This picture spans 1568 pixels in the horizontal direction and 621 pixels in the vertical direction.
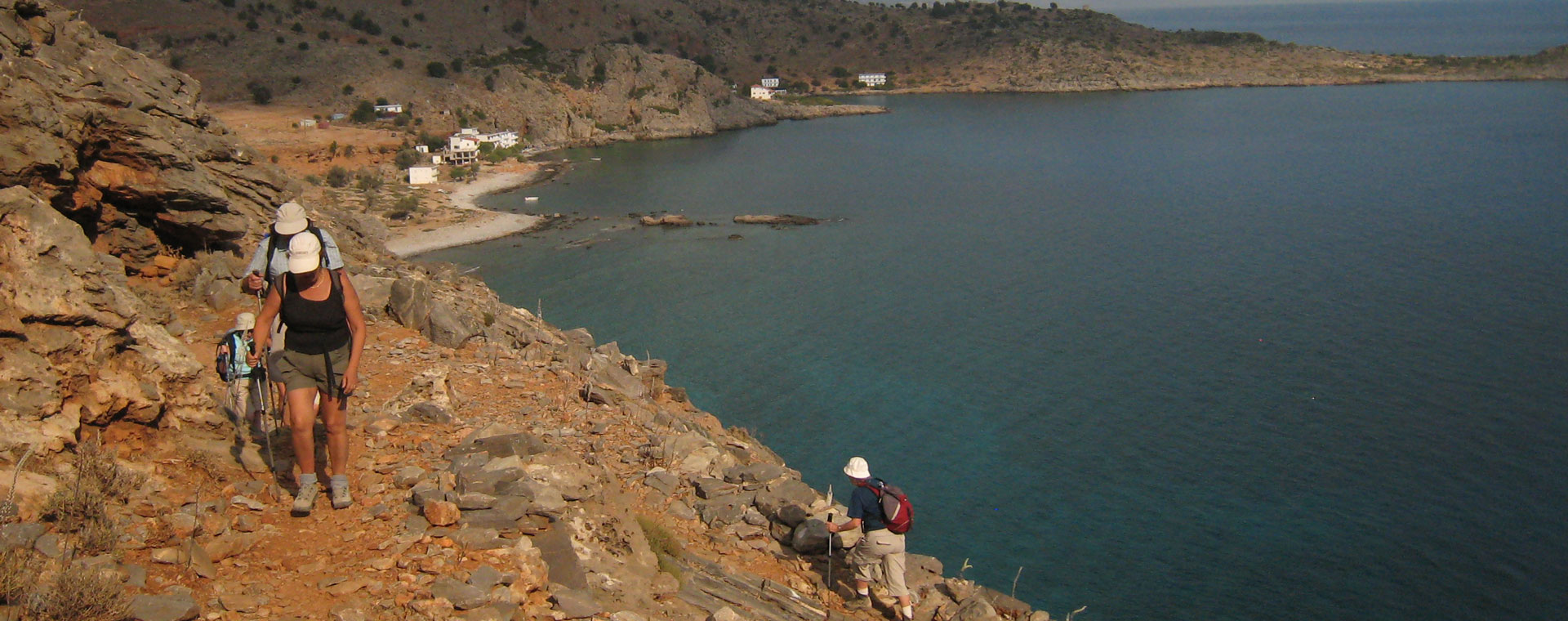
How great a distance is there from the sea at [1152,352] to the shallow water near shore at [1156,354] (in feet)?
0.37

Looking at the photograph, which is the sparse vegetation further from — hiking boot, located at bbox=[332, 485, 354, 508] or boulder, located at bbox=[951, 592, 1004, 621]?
hiking boot, located at bbox=[332, 485, 354, 508]

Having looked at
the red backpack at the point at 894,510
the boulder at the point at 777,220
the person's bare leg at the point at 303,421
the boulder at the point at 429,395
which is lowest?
the boulder at the point at 777,220

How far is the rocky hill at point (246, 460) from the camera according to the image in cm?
556

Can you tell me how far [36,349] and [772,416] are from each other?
20.2 metres

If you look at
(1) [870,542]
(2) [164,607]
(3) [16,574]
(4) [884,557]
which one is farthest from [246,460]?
(4) [884,557]

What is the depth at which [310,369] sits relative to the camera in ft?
20.4

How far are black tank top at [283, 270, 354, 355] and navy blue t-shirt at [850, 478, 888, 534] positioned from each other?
4087 millimetres

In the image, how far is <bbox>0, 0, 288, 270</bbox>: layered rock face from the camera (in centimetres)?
900

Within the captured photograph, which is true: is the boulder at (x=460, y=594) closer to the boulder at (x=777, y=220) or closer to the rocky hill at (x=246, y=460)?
the rocky hill at (x=246, y=460)

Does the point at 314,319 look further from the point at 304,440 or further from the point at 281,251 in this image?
the point at 304,440

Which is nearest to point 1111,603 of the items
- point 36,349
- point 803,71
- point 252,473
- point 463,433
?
point 463,433

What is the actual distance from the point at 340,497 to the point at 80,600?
6.05 ft

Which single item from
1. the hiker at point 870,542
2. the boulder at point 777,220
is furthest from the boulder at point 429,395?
the boulder at point 777,220

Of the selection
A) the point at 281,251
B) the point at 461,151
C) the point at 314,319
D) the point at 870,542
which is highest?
the point at 281,251
